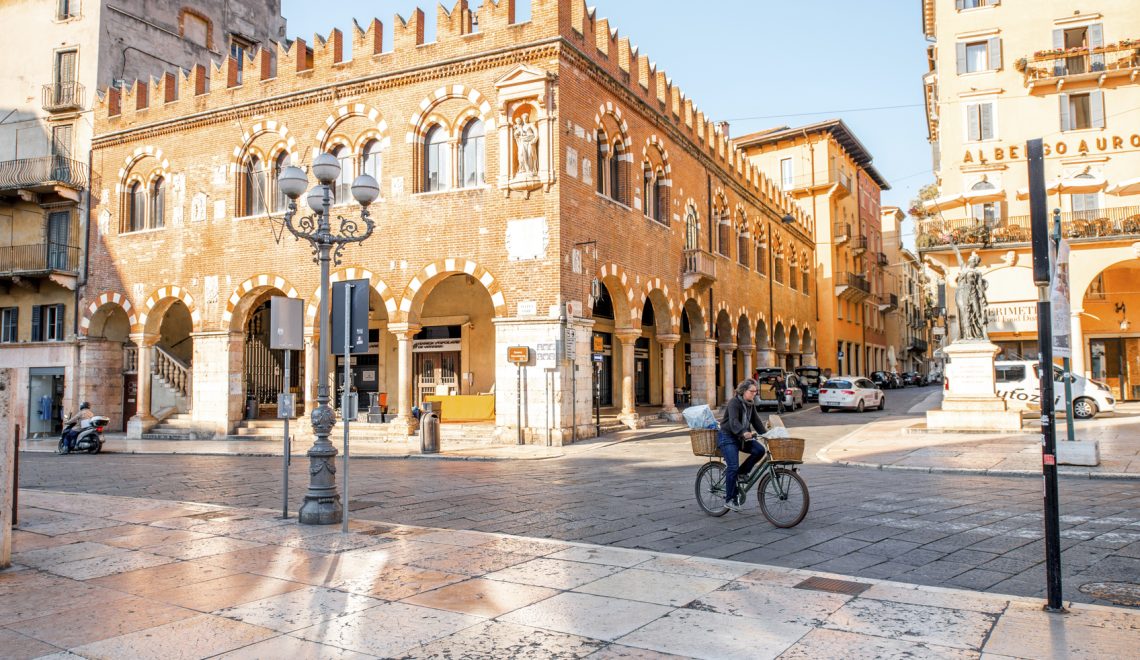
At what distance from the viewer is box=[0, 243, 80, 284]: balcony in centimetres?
2721

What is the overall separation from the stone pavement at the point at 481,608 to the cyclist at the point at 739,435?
2140mm

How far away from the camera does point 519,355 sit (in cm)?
1962

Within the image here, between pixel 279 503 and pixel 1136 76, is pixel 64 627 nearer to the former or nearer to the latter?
pixel 279 503

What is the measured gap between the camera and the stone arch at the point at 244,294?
23.6 metres

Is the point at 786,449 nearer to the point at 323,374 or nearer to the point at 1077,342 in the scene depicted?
the point at 323,374

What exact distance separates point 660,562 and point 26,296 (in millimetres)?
29586

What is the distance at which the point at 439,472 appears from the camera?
14.6 meters

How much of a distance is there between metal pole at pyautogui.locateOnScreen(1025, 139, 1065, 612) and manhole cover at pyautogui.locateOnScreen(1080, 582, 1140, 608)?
730 millimetres

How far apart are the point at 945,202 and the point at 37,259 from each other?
112 feet

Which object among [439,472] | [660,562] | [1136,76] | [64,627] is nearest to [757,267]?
[1136,76]

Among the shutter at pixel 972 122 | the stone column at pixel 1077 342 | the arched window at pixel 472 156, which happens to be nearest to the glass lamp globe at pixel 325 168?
the arched window at pixel 472 156

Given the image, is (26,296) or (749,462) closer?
(749,462)

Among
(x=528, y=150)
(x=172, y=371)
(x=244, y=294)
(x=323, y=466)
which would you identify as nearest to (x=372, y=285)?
(x=244, y=294)

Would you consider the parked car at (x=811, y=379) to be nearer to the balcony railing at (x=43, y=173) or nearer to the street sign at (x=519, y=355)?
the street sign at (x=519, y=355)
